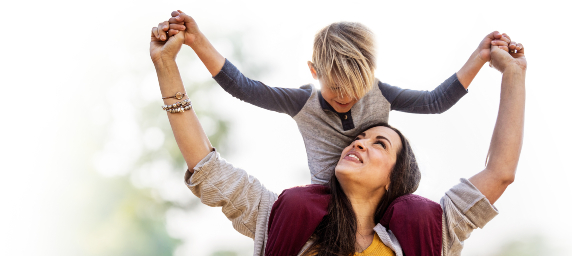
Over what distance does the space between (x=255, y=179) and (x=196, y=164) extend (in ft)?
1.00

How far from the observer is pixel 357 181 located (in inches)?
78.0

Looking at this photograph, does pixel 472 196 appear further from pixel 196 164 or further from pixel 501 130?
pixel 196 164

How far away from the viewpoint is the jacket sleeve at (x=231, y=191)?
1864 millimetres

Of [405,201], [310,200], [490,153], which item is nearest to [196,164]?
[310,200]

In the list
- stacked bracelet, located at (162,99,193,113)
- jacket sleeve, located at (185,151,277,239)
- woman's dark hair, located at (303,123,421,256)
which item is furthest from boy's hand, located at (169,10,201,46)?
woman's dark hair, located at (303,123,421,256)

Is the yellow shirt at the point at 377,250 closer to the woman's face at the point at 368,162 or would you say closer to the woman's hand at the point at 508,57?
the woman's face at the point at 368,162

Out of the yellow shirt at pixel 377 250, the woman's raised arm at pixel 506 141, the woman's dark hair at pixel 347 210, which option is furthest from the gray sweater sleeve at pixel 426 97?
the yellow shirt at pixel 377 250

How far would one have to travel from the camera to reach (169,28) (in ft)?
6.35

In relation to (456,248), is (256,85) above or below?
above

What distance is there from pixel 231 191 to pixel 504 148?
1.11 m

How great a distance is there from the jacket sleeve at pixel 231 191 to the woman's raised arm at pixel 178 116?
5 centimetres

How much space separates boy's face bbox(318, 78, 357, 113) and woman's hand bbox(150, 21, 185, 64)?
0.67 meters

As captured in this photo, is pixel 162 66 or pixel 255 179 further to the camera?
pixel 255 179

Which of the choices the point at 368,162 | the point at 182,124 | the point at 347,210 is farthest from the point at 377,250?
the point at 182,124
